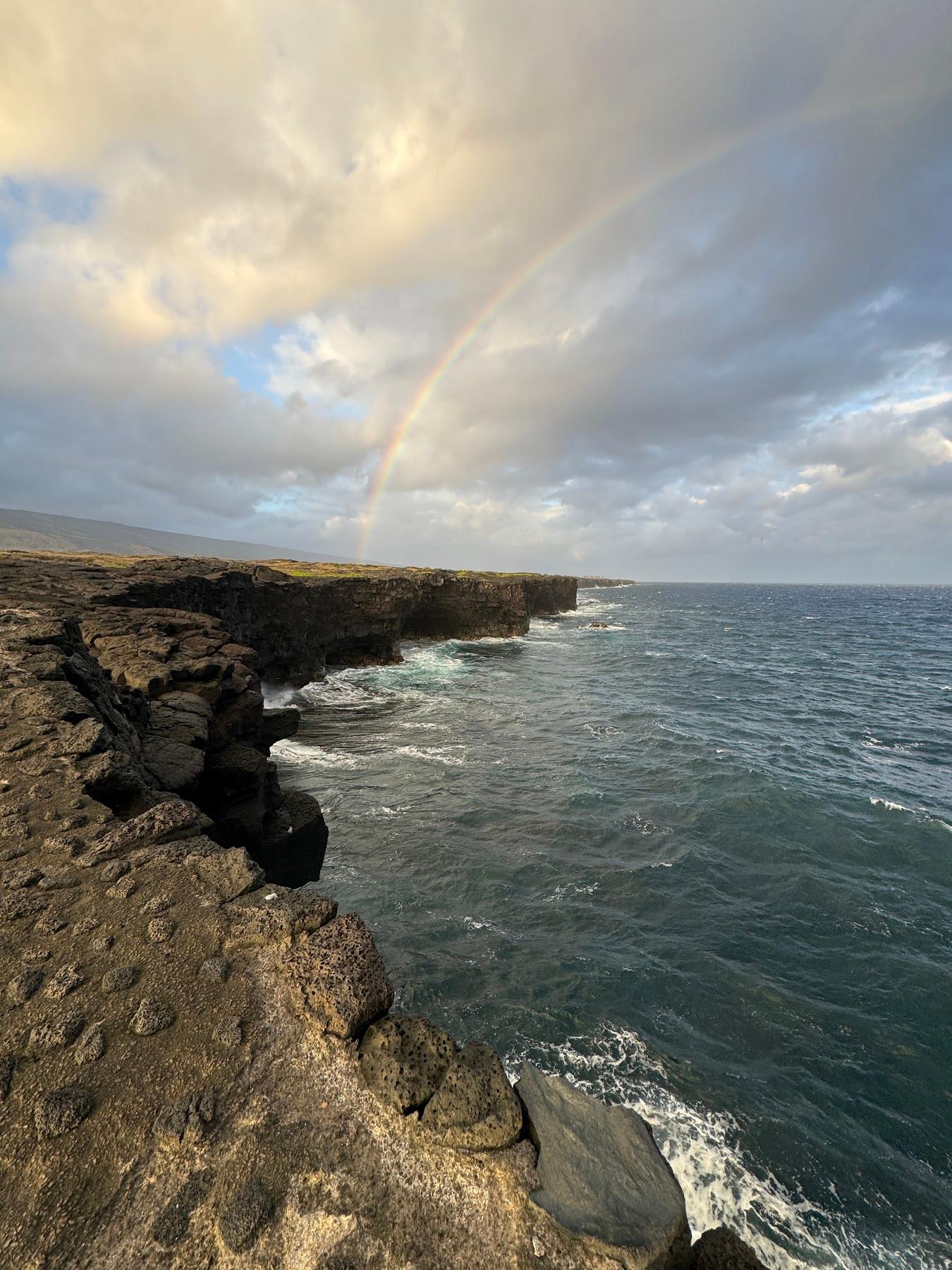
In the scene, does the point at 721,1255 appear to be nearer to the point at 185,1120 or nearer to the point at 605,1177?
the point at 605,1177

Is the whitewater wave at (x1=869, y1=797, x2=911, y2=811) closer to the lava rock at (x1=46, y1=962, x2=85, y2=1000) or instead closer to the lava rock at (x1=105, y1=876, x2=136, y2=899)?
the lava rock at (x1=105, y1=876, x2=136, y2=899)

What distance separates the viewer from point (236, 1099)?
4148 millimetres

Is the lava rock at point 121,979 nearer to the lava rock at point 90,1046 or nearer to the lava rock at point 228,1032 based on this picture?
the lava rock at point 90,1046

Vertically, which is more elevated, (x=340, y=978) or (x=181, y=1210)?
(x=340, y=978)

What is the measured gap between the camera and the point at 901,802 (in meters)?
22.2

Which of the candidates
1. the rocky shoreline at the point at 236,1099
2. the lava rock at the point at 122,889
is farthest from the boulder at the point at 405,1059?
the lava rock at the point at 122,889

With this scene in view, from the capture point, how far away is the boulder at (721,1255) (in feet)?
13.2

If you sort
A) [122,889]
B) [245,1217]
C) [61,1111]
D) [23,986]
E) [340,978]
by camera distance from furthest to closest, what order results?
[122,889]
[340,978]
[23,986]
[61,1111]
[245,1217]

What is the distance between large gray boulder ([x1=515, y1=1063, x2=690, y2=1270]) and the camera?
3.69 m

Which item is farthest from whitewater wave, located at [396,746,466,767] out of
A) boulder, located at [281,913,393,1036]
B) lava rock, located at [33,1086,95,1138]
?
lava rock, located at [33,1086,95,1138]

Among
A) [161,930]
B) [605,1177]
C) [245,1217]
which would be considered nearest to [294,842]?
[161,930]

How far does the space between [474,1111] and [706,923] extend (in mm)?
12974

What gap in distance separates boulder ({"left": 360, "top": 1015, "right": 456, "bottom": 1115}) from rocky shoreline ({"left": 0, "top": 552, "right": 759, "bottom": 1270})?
2cm

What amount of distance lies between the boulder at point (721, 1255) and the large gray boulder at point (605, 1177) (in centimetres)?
33
